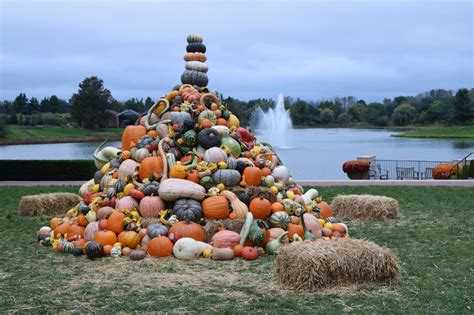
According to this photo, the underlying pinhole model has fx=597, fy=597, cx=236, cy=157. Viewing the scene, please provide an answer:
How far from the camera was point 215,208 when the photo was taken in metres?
9.06

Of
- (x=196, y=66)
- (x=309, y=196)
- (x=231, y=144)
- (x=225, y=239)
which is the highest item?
(x=196, y=66)

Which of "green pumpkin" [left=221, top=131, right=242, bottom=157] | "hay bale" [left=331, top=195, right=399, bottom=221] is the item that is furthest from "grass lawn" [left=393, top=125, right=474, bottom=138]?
"green pumpkin" [left=221, top=131, right=242, bottom=157]

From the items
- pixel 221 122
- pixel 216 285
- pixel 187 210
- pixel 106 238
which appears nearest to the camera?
pixel 216 285

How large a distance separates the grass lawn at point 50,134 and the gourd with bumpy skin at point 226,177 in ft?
153

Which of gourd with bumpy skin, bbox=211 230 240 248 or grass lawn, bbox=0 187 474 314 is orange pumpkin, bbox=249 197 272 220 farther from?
grass lawn, bbox=0 187 474 314

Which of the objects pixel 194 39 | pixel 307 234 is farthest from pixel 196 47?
pixel 307 234

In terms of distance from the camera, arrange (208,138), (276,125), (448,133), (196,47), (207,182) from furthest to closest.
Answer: (448,133) → (276,125) → (196,47) → (208,138) → (207,182)

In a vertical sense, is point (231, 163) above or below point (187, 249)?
above

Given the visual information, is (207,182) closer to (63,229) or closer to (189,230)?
(189,230)

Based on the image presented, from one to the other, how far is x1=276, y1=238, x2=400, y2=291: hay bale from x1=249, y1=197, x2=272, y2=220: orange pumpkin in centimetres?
218

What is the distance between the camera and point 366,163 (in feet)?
75.7

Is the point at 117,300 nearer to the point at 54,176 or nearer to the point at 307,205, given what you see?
the point at 307,205

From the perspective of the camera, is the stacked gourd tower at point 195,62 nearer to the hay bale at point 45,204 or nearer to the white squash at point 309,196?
the white squash at point 309,196

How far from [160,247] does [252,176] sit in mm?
2119
